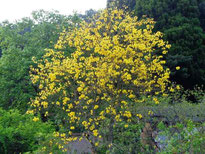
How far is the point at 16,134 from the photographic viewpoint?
7.33 m

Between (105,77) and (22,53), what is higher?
(22,53)

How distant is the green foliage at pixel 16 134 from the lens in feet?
23.5

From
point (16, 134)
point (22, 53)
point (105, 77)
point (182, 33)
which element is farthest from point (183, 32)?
point (16, 134)

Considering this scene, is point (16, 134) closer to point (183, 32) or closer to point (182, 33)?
point (182, 33)

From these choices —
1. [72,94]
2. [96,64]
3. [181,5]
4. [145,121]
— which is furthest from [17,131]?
[181,5]

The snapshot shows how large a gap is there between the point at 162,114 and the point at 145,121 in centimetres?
43

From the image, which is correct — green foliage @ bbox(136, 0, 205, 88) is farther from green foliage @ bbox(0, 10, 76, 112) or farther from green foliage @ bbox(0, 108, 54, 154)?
green foliage @ bbox(0, 108, 54, 154)

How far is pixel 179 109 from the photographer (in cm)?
550

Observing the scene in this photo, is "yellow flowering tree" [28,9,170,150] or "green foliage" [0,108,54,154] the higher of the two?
"yellow flowering tree" [28,9,170,150]

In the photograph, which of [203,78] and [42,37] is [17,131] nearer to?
[42,37]

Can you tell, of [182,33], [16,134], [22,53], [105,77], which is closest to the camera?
[105,77]

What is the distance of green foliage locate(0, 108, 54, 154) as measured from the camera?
716 centimetres

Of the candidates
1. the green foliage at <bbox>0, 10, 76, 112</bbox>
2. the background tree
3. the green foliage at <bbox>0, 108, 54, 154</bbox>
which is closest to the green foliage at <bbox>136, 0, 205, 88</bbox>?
the background tree

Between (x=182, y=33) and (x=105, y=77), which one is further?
(x=182, y=33)
